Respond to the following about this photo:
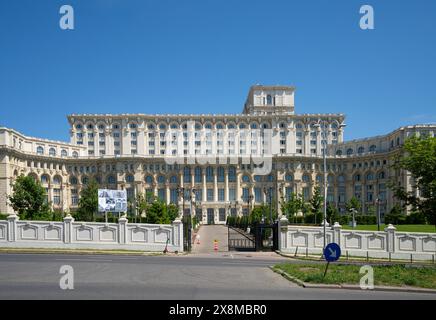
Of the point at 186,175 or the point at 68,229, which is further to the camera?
the point at 186,175

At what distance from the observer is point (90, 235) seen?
3909 cm

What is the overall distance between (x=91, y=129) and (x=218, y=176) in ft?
148

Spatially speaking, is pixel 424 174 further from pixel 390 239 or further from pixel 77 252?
pixel 77 252

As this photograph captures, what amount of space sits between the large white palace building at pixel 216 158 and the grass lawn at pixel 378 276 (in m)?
92.0

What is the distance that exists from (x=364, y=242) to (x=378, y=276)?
18519mm

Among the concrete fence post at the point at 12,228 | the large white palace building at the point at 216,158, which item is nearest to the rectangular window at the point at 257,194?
the large white palace building at the point at 216,158

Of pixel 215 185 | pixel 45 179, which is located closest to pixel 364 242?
pixel 215 185

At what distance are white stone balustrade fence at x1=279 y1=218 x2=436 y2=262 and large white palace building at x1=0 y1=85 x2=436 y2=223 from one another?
76.1m

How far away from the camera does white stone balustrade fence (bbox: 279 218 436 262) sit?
124 feet

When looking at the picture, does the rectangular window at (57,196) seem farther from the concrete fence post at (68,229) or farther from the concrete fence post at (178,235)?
the concrete fence post at (178,235)

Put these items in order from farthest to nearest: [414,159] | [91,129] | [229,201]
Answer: [91,129]
[229,201]
[414,159]

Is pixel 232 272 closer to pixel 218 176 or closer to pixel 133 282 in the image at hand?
pixel 133 282

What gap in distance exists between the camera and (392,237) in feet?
125
